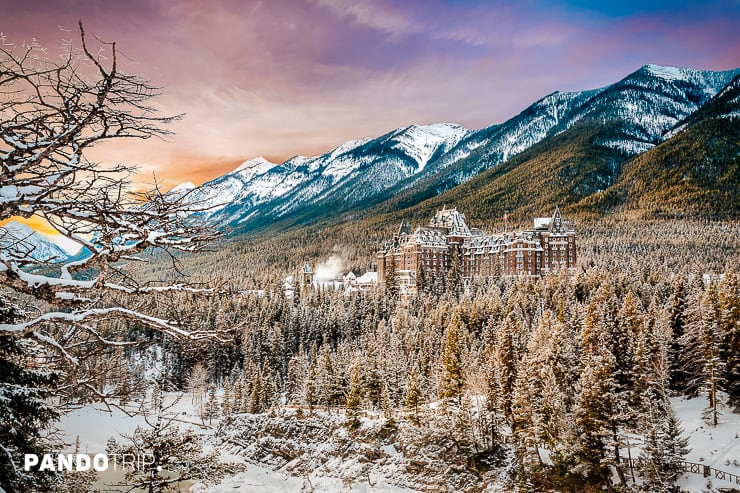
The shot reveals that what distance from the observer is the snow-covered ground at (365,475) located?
35.8m

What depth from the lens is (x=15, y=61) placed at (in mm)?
5145

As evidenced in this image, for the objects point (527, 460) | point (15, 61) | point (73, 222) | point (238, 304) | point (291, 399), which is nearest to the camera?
point (15, 61)

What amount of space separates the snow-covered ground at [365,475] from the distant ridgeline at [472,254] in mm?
56286

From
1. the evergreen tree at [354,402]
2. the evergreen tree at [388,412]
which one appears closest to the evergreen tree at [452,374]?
the evergreen tree at [388,412]

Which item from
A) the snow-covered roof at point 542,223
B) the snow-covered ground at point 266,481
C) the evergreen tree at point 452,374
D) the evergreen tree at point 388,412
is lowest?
the snow-covered ground at point 266,481

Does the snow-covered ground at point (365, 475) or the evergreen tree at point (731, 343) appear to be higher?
the evergreen tree at point (731, 343)

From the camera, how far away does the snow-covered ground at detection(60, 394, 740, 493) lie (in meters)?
35.8

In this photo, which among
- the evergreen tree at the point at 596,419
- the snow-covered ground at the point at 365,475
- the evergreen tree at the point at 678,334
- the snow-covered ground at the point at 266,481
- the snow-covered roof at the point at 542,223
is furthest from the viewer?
the snow-covered roof at the point at 542,223

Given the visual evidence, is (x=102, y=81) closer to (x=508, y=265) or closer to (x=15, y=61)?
(x=15, y=61)

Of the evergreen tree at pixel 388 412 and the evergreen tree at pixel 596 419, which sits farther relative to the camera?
the evergreen tree at pixel 388 412

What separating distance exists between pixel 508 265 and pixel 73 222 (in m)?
112

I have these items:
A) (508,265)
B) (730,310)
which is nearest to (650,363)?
(730,310)

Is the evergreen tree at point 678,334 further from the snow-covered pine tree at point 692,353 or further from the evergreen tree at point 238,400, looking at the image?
the evergreen tree at point 238,400

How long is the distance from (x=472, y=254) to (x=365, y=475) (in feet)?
260
